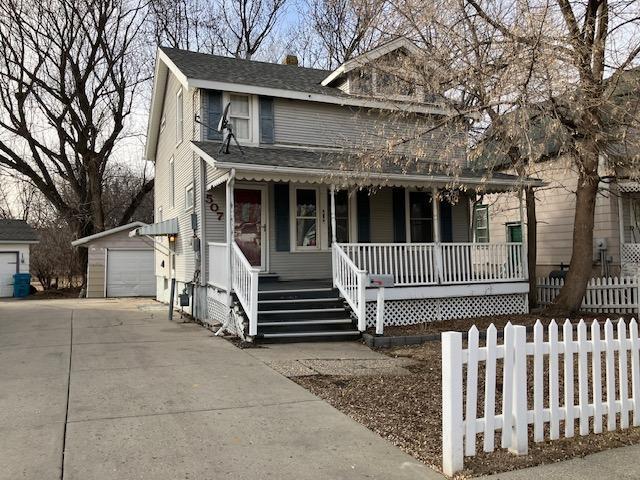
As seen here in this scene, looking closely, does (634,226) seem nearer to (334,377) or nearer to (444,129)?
(444,129)

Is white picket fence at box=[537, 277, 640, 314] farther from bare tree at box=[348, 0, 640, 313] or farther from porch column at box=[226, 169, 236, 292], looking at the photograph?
porch column at box=[226, 169, 236, 292]

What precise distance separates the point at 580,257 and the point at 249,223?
747cm

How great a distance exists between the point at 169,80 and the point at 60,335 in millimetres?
8615

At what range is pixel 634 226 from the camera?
1619 centimetres

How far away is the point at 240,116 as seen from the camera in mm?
12586

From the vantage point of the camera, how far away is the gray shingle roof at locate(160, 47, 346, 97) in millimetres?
12523

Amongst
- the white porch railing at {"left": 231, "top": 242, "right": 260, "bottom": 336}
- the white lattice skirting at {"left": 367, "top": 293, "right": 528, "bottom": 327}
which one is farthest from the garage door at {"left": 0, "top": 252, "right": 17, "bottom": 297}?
Result: the white lattice skirting at {"left": 367, "top": 293, "right": 528, "bottom": 327}

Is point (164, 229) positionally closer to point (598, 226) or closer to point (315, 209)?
point (315, 209)

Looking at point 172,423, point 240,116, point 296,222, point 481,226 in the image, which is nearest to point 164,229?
point 240,116

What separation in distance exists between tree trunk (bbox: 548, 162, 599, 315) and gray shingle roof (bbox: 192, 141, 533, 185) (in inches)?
61.4

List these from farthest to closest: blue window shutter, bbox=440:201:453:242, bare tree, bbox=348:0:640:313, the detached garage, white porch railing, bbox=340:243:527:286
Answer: the detached garage < blue window shutter, bbox=440:201:453:242 < white porch railing, bbox=340:243:527:286 < bare tree, bbox=348:0:640:313

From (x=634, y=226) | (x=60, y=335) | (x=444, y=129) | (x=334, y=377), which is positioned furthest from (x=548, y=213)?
(x=60, y=335)

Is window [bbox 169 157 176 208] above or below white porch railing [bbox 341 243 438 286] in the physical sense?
above

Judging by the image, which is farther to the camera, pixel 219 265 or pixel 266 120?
pixel 266 120
